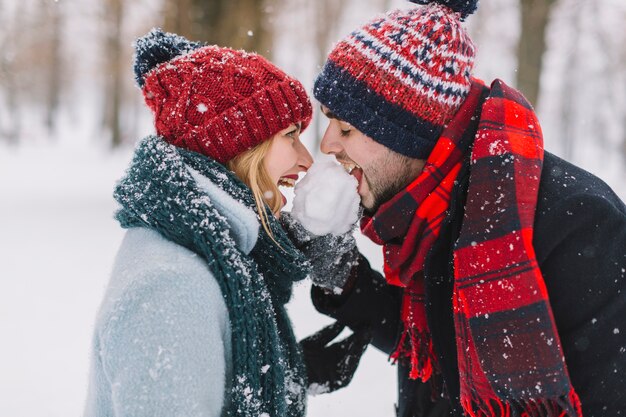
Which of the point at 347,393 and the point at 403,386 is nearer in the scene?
the point at 403,386

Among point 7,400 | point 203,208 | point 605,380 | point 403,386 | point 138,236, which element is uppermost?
point 203,208

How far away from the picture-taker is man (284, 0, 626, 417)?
1935mm

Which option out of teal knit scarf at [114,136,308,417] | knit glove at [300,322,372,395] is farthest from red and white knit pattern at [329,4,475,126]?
knit glove at [300,322,372,395]

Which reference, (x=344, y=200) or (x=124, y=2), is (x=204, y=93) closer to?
(x=344, y=200)

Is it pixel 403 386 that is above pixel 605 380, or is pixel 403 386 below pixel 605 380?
below

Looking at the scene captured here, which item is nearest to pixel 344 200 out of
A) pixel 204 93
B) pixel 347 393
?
pixel 204 93

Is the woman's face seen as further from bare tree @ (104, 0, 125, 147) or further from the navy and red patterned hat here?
bare tree @ (104, 0, 125, 147)

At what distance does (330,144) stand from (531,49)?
250 inches

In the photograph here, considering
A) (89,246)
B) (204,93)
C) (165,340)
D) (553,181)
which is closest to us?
(165,340)

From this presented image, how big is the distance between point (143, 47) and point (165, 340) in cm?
105

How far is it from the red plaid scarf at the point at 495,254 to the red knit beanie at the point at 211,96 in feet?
2.22

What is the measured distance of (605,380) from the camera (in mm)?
1941

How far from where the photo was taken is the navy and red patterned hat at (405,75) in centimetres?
228

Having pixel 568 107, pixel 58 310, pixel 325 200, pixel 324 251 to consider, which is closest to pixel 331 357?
pixel 324 251
